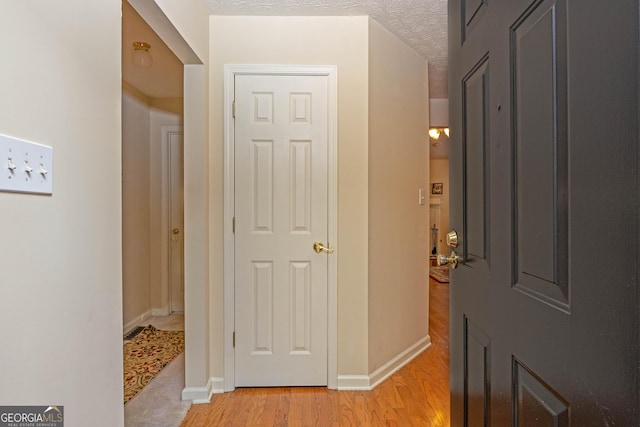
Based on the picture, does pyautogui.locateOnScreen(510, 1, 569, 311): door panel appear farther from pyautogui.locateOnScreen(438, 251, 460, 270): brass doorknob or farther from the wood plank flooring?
the wood plank flooring

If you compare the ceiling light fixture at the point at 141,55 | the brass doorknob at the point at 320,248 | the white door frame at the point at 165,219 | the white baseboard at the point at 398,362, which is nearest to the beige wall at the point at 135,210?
the white door frame at the point at 165,219

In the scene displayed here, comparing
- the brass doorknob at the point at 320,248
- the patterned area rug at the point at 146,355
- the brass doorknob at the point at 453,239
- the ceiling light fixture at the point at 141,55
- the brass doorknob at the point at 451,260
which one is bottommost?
the patterned area rug at the point at 146,355

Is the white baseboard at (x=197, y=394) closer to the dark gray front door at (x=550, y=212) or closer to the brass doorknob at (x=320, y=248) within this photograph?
the brass doorknob at (x=320, y=248)

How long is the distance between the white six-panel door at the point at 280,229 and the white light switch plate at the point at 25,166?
1439mm

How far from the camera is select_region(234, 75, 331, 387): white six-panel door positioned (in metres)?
2.32

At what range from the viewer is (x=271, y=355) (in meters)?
2.34

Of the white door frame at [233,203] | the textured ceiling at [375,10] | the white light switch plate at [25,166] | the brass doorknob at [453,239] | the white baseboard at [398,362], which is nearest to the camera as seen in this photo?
the white light switch plate at [25,166]

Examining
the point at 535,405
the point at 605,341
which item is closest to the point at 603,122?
the point at 605,341

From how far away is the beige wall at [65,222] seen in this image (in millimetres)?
800

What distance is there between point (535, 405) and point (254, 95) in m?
2.18

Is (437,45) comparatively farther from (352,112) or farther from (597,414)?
(597,414)

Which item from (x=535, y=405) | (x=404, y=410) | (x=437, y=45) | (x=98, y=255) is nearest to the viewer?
(x=535, y=405)

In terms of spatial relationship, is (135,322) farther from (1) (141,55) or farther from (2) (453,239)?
(2) (453,239)

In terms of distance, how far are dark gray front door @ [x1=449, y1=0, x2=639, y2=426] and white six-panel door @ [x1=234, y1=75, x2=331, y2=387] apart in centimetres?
135
